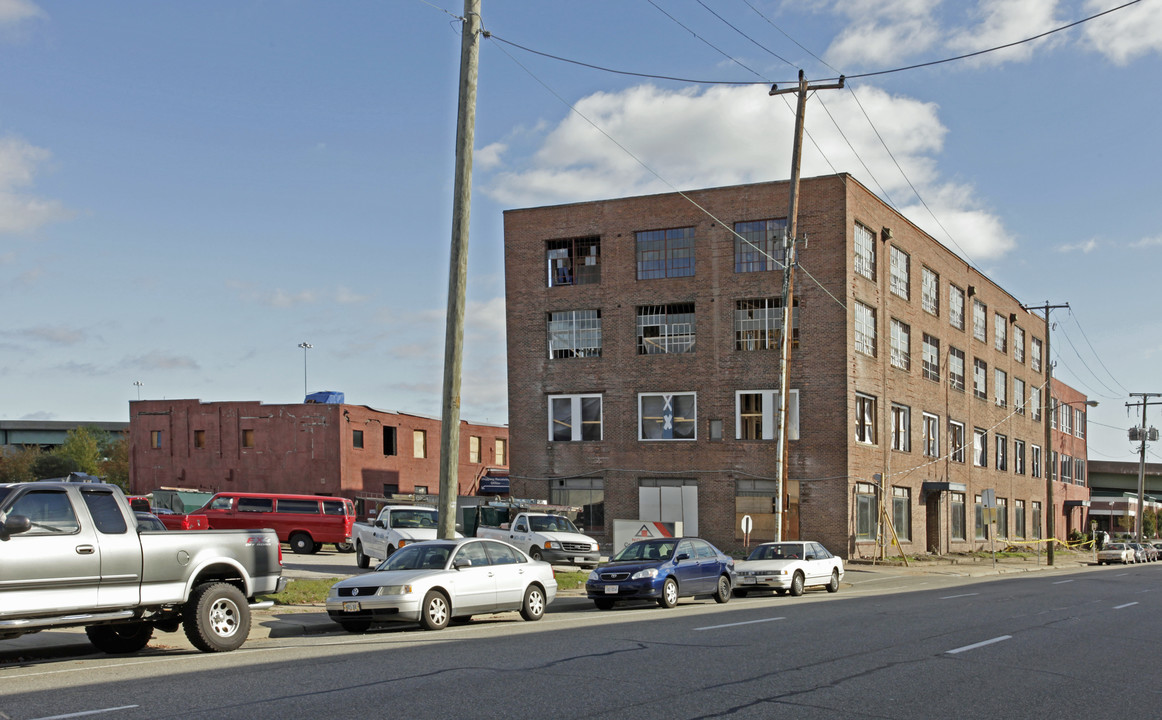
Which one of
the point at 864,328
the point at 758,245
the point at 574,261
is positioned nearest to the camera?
the point at 758,245

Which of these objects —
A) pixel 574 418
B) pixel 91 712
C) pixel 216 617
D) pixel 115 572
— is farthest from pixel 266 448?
pixel 91 712

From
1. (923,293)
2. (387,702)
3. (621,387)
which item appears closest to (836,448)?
(621,387)

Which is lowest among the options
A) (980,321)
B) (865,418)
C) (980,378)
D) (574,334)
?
(865,418)

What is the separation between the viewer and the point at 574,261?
4778cm

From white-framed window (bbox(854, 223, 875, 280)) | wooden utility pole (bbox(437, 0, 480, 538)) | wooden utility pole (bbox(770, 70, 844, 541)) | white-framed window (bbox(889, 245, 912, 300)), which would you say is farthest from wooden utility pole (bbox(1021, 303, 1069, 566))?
wooden utility pole (bbox(437, 0, 480, 538))

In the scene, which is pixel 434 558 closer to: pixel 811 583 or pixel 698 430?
pixel 811 583

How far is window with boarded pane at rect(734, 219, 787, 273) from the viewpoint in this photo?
146 feet

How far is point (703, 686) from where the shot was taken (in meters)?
10.6

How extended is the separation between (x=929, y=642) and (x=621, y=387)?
3157 centimetres

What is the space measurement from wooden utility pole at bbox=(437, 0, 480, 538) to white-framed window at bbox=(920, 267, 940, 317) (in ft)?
127

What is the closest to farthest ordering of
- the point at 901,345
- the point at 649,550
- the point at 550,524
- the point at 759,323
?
the point at 649,550, the point at 550,524, the point at 759,323, the point at 901,345

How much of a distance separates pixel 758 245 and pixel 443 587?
3062 cm

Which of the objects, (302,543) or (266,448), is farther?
(266,448)

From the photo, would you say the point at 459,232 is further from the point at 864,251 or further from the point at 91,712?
the point at 864,251
